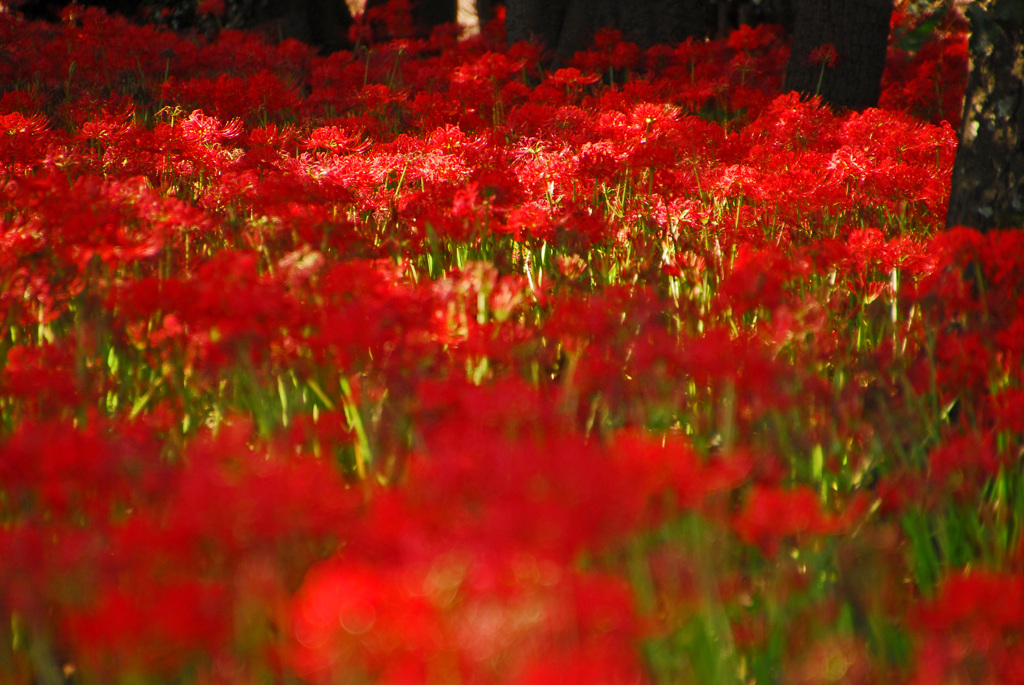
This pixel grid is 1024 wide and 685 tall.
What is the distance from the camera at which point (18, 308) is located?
71.2 inches

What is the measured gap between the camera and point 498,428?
117cm

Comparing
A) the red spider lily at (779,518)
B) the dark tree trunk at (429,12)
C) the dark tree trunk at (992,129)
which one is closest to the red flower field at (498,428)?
the red spider lily at (779,518)

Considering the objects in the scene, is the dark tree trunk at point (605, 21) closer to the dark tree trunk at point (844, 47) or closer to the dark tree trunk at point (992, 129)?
the dark tree trunk at point (844, 47)

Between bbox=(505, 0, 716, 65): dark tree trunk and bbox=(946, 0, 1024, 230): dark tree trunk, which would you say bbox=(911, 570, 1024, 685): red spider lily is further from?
bbox=(505, 0, 716, 65): dark tree trunk

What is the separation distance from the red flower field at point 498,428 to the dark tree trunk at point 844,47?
2.14 m

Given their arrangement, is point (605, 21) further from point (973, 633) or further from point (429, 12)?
point (973, 633)

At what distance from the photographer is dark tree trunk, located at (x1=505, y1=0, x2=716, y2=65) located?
6.90m

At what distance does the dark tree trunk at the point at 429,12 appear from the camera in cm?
934

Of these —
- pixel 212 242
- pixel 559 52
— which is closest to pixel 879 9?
pixel 559 52

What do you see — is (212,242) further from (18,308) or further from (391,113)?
(391,113)

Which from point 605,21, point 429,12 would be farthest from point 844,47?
point 429,12

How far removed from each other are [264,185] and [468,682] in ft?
5.27

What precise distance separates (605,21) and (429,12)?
334 cm

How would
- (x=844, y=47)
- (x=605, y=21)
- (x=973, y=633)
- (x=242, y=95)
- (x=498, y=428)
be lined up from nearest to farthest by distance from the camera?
(x=973, y=633) → (x=498, y=428) → (x=242, y=95) → (x=844, y=47) → (x=605, y=21)
